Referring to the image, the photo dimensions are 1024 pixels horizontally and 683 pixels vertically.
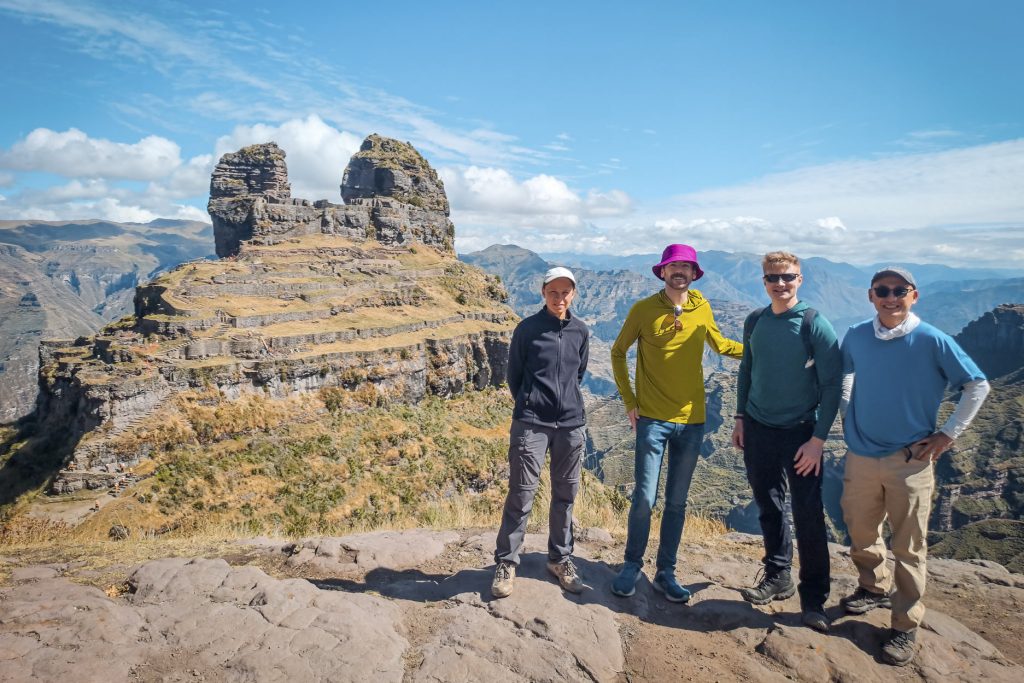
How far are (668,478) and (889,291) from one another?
9.89 ft

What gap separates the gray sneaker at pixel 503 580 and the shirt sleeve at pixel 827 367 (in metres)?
3.65

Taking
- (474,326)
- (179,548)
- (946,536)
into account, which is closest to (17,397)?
(474,326)

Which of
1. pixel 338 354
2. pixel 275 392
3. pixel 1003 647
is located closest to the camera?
pixel 1003 647

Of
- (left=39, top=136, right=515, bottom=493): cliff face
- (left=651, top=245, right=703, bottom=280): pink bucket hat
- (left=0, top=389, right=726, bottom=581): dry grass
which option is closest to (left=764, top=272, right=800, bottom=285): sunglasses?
(left=651, top=245, right=703, bottom=280): pink bucket hat

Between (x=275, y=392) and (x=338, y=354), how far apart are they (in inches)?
185

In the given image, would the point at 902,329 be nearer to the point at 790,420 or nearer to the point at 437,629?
the point at 790,420

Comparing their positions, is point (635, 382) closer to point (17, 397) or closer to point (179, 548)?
point (179, 548)

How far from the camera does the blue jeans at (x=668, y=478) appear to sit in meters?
6.12

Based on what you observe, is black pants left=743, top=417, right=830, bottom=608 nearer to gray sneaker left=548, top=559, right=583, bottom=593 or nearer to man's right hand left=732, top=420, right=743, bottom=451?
man's right hand left=732, top=420, right=743, bottom=451

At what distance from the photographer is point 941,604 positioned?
655cm

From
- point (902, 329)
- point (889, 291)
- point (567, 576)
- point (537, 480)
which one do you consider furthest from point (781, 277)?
point (567, 576)

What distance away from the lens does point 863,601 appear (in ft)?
19.1

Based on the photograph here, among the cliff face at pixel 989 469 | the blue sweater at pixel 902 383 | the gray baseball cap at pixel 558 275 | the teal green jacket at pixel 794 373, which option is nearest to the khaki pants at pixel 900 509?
the blue sweater at pixel 902 383

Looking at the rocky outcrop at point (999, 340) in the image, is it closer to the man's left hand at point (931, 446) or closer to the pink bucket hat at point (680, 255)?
the man's left hand at point (931, 446)
